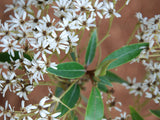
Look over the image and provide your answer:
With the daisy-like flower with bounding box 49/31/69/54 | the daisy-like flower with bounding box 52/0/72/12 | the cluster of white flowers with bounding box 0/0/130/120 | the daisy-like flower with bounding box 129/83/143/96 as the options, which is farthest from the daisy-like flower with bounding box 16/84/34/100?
the daisy-like flower with bounding box 129/83/143/96

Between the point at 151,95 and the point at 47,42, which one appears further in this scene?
the point at 151,95

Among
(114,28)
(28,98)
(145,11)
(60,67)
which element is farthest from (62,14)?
(114,28)

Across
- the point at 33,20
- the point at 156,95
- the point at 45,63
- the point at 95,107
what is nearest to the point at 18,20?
the point at 33,20

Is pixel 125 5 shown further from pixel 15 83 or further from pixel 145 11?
pixel 15 83

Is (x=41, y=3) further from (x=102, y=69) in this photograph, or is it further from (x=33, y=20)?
(x=102, y=69)

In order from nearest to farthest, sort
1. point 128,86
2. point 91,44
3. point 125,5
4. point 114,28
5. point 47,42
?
point 47,42 < point 125,5 < point 91,44 < point 128,86 < point 114,28

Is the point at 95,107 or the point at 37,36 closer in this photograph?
the point at 37,36
